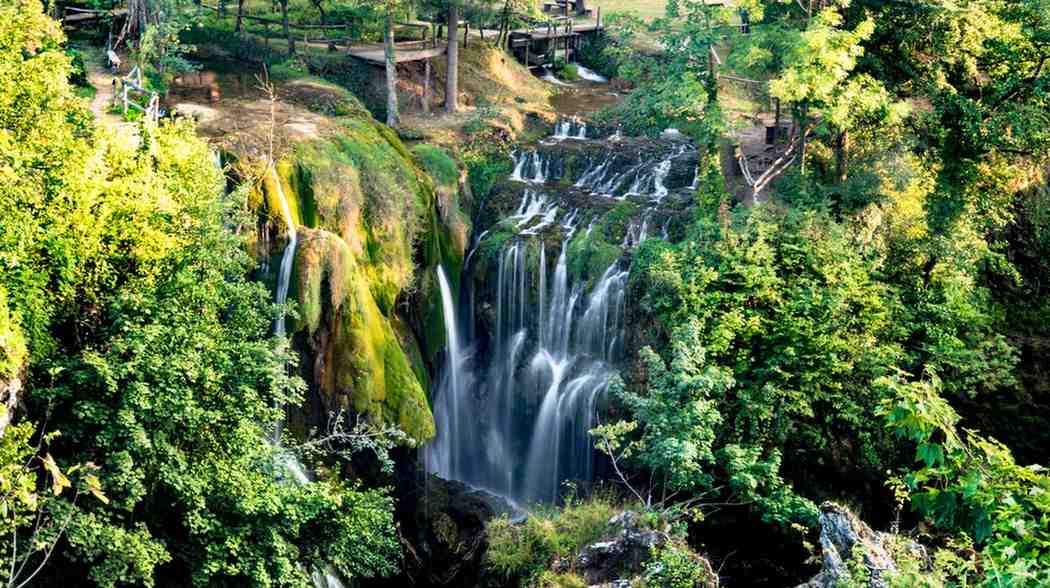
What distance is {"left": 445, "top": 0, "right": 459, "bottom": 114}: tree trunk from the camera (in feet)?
102

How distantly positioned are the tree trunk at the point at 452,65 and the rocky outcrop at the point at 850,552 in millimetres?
21519

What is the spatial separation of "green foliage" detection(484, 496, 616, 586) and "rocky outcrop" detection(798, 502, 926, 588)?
3873 mm

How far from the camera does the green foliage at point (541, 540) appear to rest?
54.9 feet

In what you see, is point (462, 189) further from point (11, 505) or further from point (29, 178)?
point (11, 505)

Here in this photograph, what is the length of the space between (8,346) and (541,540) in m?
9.18

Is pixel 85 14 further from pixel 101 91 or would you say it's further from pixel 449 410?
pixel 449 410

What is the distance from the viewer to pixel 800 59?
20359mm

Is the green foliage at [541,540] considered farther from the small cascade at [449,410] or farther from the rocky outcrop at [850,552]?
the small cascade at [449,410]

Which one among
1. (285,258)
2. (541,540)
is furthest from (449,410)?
(541,540)

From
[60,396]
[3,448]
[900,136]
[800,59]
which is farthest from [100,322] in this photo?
[900,136]

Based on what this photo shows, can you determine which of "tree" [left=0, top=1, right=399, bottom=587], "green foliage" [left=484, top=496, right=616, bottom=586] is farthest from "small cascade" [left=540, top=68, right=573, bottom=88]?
"green foliage" [left=484, top=496, right=616, bottom=586]

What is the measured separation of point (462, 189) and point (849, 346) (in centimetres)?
1168

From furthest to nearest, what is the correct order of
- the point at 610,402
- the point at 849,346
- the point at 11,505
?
the point at 610,402, the point at 849,346, the point at 11,505

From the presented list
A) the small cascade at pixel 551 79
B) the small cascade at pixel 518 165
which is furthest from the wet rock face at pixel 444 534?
the small cascade at pixel 551 79
